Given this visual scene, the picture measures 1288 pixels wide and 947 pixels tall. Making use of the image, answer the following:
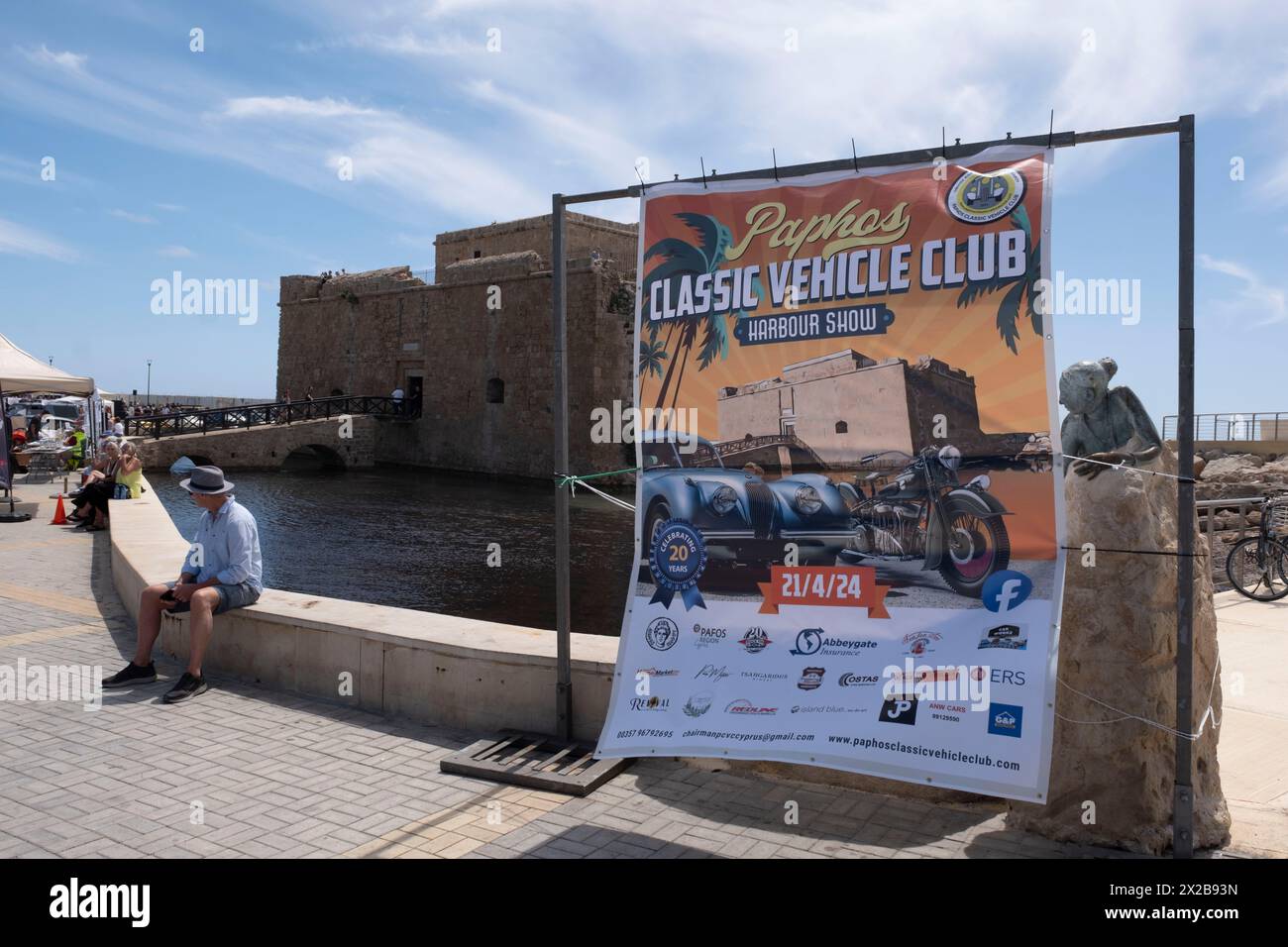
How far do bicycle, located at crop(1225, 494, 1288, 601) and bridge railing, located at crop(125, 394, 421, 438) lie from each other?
28370mm

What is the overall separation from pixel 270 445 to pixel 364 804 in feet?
97.6

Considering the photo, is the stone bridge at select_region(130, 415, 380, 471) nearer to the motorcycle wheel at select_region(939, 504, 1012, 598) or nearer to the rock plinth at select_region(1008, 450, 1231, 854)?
the motorcycle wheel at select_region(939, 504, 1012, 598)

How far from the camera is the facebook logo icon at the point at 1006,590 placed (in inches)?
137

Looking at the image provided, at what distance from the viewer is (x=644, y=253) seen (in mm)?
4324

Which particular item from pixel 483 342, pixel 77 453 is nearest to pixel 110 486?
pixel 77 453

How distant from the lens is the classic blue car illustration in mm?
3869

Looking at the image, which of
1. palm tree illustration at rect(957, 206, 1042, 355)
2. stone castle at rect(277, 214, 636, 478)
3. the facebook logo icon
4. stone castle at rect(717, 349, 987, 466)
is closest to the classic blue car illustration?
stone castle at rect(717, 349, 987, 466)

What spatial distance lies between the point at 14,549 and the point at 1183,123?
39.8 ft

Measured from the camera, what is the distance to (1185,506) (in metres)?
3.32

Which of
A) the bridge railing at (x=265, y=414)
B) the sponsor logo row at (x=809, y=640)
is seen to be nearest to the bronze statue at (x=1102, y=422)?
the sponsor logo row at (x=809, y=640)

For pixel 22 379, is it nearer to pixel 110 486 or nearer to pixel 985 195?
pixel 110 486

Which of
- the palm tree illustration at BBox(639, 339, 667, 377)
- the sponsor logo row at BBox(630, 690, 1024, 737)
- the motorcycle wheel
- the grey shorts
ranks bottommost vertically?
the sponsor logo row at BBox(630, 690, 1024, 737)
